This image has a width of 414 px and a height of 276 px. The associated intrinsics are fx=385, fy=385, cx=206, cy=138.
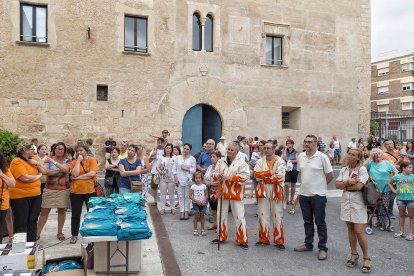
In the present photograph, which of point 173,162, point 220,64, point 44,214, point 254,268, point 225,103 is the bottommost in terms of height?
point 254,268

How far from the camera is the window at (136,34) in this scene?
55.5 feet

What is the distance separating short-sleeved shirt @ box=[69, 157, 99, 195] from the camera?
6.91m

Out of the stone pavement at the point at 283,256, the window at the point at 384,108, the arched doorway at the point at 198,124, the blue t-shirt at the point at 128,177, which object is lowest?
the stone pavement at the point at 283,256

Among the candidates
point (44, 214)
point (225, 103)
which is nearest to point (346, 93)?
point (225, 103)

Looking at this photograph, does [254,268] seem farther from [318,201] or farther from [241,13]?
[241,13]

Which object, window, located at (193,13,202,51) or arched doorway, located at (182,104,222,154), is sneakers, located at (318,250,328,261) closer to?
arched doorway, located at (182,104,222,154)

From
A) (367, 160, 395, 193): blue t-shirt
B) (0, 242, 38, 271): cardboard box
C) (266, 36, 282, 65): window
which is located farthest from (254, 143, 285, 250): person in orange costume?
(266, 36, 282, 65): window

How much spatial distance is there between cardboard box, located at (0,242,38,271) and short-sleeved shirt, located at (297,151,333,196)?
424cm

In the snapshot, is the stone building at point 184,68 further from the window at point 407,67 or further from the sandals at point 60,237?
the window at point 407,67

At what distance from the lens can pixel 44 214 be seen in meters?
6.96

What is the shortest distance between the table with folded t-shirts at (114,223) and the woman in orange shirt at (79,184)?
1309 millimetres

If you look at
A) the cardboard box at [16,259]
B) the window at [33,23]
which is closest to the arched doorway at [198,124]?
the window at [33,23]

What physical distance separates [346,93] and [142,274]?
18210 mm

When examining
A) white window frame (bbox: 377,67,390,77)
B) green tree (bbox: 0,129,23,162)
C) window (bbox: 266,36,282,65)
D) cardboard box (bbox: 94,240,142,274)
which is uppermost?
white window frame (bbox: 377,67,390,77)
